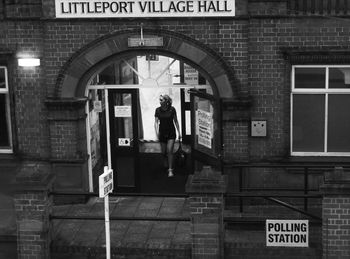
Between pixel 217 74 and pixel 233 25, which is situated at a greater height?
pixel 233 25

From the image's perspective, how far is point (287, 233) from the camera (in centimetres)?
986

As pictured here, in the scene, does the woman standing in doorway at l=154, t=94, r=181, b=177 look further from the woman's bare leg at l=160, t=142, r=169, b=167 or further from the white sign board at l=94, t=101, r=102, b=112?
the white sign board at l=94, t=101, r=102, b=112

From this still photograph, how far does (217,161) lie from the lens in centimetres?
1284

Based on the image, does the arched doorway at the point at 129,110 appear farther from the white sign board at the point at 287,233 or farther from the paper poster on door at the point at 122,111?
the white sign board at the point at 287,233

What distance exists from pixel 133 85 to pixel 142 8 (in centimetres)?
157

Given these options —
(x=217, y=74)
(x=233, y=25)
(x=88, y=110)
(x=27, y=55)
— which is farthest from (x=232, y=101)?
(x=27, y=55)

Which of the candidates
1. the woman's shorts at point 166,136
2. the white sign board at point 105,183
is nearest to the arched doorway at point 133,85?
the woman's shorts at point 166,136

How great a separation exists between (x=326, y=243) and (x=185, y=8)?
15.9 feet

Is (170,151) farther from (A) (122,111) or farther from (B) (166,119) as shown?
(A) (122,111)

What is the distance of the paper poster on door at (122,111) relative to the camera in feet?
43.8

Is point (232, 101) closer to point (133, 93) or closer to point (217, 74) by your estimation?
point (217, 74)

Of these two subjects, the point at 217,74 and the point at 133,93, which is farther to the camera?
the point at 133,93

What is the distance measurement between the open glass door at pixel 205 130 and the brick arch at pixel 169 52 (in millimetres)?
460

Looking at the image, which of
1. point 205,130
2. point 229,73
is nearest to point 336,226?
point 229,73
